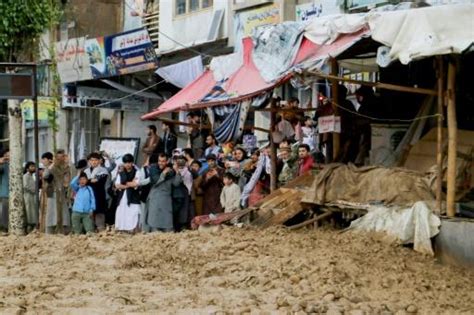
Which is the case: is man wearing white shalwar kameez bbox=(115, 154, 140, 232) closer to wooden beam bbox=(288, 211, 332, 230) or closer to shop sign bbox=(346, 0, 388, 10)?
wooden beam bbox=(288, 211, 332, 230)

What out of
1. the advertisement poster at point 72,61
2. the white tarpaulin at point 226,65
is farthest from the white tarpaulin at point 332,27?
the advertisement poster at point 72,61

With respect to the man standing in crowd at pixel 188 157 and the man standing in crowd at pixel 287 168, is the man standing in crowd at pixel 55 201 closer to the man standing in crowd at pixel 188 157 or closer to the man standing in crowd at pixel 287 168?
the man standing in crowd at pixel 188 157

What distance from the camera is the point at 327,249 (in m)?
10.7

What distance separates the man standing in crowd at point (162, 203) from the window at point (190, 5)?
25.4ft

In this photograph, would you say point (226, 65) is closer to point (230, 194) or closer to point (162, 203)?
point (230, 194)

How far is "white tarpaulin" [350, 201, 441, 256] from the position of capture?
1063 centimetres

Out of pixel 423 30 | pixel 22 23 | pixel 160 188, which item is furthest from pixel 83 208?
pixel 423 30

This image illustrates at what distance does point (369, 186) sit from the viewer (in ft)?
39.2

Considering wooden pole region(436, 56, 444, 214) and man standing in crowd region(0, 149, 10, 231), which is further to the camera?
man standing in crowd region(0, 149, 10, 231)

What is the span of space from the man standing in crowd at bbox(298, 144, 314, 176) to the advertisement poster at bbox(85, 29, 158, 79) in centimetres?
872

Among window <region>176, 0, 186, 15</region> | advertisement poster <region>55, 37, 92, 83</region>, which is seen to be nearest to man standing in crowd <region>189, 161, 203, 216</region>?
window <region>176, 0, 186, 15</region>

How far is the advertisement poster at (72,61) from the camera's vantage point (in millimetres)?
24641

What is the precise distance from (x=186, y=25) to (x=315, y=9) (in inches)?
180

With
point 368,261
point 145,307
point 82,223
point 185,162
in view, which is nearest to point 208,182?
point 185,162
